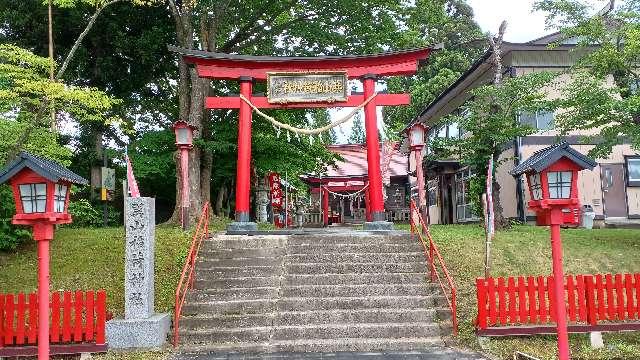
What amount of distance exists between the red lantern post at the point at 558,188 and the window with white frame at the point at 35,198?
687 cm

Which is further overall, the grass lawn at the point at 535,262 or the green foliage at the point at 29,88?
the green foliage at the point at 29,88

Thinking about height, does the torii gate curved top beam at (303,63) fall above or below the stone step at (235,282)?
above

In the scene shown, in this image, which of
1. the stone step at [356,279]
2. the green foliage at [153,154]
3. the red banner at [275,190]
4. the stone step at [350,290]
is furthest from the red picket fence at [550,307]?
the red banner at [275,190]

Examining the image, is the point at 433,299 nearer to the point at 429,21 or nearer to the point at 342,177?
the point at 429,21

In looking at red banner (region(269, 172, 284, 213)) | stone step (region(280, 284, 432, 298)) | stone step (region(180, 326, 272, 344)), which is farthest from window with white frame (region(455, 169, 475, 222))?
stone step (region(180, 326, 272, 344))

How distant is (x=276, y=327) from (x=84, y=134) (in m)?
17.6

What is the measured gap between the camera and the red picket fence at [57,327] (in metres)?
8.47

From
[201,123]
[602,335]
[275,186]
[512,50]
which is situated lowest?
[602,335]

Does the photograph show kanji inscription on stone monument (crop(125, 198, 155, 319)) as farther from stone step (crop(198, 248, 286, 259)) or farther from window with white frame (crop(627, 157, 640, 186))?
window with white frame (crop(627, 157, 640, 186))

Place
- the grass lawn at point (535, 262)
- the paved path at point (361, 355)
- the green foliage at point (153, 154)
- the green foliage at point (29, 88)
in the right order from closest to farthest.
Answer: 1. the paved path at point (361, 355)
2. the grass lawn at point (535, 262)
3. the green foliage at point (29, 88)
4. the green foliage at point (153, 154)

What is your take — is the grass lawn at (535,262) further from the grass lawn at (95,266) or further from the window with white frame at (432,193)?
the window with white frame at (432,193)

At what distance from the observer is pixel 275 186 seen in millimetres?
26641

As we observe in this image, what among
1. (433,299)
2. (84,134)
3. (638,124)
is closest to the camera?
(433,299)

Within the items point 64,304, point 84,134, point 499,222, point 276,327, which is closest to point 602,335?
point 276,327
